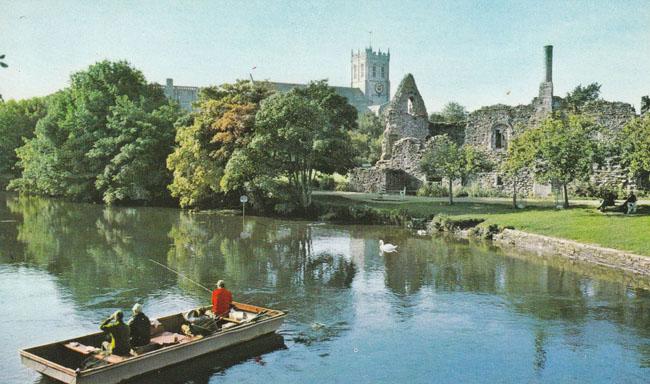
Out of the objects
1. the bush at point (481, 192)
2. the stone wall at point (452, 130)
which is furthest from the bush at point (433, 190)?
the stone wall at point (452, 130)

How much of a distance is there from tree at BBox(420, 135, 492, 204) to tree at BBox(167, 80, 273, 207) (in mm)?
11546

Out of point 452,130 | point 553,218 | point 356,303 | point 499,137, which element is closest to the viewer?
point 356,303

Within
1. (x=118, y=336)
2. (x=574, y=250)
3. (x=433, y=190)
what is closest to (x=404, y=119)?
(x=433, y=190)

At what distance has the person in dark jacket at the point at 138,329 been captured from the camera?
12541 mm

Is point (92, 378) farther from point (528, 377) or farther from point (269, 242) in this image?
point (269, 242)

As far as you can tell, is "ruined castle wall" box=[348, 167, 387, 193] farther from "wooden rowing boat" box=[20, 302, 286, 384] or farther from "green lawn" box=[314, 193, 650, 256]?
"wooden rowing boat" box=[20, 302, 286, 384]

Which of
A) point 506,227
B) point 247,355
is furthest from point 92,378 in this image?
point 506,227

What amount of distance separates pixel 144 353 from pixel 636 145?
24116 mm

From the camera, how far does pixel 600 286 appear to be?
20.0 meters

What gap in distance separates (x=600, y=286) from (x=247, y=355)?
1241 cm

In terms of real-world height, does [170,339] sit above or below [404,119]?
below

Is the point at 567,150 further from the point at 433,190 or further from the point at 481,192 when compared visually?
the point at 433,190

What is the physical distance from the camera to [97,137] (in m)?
53.1

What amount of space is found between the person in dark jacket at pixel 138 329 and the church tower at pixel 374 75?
181 meters
